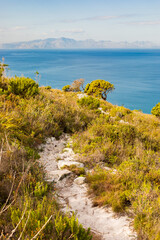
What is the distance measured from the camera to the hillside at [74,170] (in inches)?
110

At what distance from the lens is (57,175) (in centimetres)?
507

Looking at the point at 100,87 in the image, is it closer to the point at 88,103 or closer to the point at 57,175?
the point at 88,103

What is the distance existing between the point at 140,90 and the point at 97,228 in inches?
4113

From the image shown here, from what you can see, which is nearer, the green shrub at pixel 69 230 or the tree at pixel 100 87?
the green shrub at pixel 69 230

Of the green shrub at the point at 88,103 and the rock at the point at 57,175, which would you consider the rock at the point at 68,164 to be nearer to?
the rock at the point at 57,175

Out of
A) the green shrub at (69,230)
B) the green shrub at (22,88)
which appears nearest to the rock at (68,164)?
the green shrub at (69,230)

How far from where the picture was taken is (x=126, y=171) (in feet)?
15.3

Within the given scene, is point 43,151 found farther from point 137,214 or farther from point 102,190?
point 137,214

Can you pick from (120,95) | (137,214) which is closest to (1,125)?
(137,214)

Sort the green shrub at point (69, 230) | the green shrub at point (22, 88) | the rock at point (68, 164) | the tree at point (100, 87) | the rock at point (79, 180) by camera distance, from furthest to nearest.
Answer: the tree at point (100, 87) < the green shrub at point (22, 88) < the rock at point (68, 164) < the rock at point (79, 180) < the green shrub at point (69, 230)

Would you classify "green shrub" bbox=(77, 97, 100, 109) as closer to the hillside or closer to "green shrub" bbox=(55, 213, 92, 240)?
the hillside

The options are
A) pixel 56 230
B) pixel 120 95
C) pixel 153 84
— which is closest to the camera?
pixel 56 230

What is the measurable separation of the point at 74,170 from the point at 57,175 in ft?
1.65

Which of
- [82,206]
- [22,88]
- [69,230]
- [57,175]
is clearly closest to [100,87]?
[22,88]
